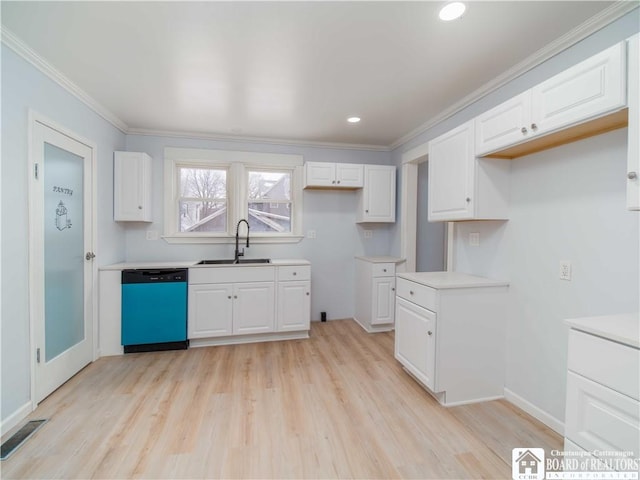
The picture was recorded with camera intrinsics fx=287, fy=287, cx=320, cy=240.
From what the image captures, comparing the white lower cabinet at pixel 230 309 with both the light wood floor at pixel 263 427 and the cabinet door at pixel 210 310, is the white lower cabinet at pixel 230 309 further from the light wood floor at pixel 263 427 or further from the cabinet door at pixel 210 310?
the light wood floor at pixel 263 427

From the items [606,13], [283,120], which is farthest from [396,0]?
[283,120]

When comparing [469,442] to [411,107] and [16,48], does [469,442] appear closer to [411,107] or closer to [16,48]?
[411,107]

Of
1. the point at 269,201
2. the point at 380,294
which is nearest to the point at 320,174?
the point at 269,201

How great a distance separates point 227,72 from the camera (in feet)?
7.23

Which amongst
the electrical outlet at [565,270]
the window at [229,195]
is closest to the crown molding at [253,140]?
the window at [229,195]

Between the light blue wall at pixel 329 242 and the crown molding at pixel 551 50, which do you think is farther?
the light blue wall at pixel 329 242

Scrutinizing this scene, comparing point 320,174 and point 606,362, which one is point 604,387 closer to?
point 606,362

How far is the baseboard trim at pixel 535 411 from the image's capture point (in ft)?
5.92

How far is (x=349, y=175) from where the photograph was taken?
3725 millimetres

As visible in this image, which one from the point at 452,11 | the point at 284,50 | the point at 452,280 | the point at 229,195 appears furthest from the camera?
the point at 229,195

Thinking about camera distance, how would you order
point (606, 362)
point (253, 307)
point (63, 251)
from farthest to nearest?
point (253, 307) < point (63, 251) < point (606, 362)

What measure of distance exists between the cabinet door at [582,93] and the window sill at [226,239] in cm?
286

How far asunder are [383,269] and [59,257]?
314 centimetres

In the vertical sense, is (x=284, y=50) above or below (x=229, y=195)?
above
